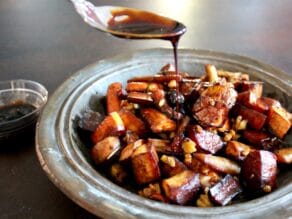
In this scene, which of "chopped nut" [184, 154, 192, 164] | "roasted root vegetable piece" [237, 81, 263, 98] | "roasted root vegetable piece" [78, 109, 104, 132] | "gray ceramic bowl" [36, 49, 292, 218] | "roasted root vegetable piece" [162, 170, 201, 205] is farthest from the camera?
"roasted root vegetable piece" [237, 81, 263, 98]

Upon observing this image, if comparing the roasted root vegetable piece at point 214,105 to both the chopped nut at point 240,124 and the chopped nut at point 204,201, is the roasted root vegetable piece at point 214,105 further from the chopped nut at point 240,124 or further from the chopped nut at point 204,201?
the chopped nut at point 204,201

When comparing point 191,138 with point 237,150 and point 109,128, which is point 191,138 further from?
point 109,128

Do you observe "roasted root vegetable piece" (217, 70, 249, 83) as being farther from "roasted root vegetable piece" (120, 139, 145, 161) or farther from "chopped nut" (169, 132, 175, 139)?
"roasted root vegetable piece" (120, 139, 145, 161)

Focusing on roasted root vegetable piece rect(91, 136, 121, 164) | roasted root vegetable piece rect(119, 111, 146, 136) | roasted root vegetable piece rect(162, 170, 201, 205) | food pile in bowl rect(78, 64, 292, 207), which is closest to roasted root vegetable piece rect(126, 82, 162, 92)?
food pile in bowl rect(78, 64, 292, 207)

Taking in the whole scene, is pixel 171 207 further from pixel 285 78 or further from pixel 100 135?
pixel 285 78

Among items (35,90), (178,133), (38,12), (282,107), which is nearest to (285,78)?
(282,107)

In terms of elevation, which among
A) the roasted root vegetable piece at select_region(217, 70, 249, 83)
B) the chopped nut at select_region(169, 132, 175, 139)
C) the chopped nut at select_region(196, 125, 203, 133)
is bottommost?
the chopped nut at select_region(169, 132, 175, 139)
